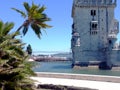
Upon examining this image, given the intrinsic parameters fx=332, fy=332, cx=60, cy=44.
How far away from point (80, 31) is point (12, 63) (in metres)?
86.9

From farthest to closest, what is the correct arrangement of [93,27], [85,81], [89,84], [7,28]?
1. [93,27]
2. [85,81]
3. [89,84]
4. [7,28]

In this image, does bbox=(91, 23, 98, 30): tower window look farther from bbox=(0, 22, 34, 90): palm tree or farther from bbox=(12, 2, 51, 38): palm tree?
bbox=(0, 22, 34, 90): palm tree

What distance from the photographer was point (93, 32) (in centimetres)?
10006

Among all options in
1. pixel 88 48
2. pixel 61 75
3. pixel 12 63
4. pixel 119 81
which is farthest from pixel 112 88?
pixel 88 48

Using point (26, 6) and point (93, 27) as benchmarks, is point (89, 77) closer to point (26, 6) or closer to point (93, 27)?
point (26, 6)

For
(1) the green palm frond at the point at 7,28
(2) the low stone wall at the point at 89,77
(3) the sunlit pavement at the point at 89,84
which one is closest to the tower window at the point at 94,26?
(2) the low stone wall at the point at 89,77

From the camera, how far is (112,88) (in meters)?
19.6

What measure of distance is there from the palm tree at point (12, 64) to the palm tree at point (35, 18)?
6.89 feet

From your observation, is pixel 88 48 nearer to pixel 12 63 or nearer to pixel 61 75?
pixel 61 75

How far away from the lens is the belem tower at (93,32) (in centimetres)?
9912

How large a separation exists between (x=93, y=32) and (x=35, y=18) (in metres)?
84.5

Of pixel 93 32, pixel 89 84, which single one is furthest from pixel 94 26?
pixel 89 84

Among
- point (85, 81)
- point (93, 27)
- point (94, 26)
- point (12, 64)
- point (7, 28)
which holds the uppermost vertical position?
point (7, 28)

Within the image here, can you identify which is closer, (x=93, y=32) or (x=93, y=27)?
(x=93, y=32)
